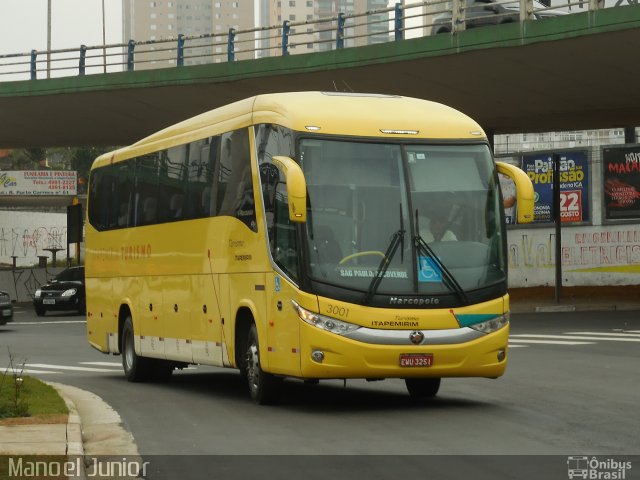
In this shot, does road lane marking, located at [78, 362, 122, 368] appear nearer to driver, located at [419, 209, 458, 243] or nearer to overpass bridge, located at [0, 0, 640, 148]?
overpass bridge, located at [0, 0, 640, 148]

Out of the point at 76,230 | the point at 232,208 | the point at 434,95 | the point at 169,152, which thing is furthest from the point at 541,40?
the point at 76,230

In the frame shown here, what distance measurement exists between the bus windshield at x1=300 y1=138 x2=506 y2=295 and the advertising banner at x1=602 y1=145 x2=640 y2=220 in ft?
104

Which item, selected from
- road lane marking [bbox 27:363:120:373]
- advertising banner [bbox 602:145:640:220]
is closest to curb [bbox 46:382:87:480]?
road lane marking [bbox 27:363:120:373]

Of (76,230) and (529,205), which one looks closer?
(529,205)

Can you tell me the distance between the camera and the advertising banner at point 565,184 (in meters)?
46.5

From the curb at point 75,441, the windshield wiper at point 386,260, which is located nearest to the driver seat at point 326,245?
the windshield wiper at point 386,260

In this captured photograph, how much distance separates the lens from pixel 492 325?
14203mm

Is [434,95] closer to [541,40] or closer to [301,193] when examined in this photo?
[541,40]

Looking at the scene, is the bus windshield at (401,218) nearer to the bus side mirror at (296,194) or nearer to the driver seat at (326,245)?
the driver seat at (326,245)

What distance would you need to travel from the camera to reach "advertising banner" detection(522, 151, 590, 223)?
46.5 meters

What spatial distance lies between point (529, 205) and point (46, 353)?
16.8 m

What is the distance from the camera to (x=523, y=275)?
48.0 m

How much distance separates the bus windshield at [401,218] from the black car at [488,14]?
19629mm

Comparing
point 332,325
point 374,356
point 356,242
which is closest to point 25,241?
point 356,242
